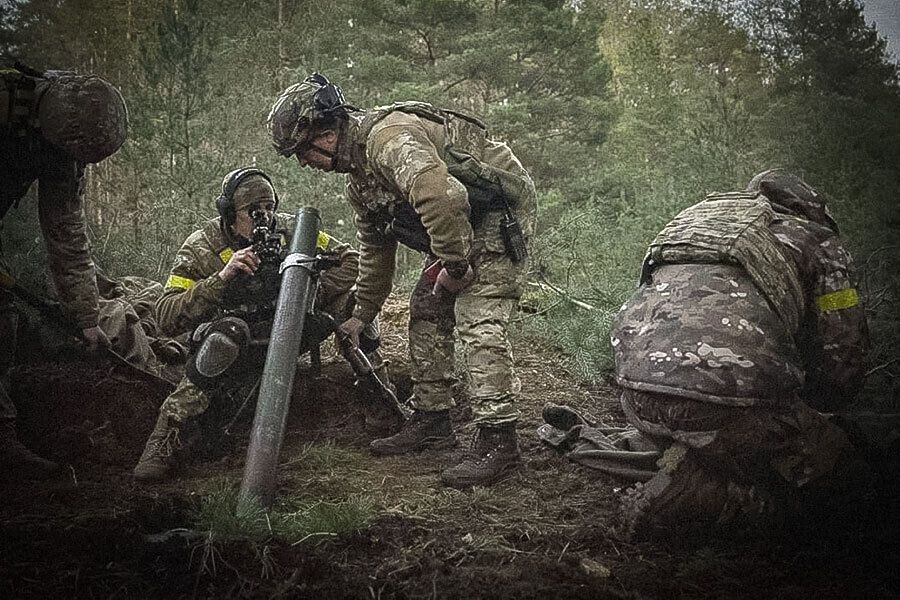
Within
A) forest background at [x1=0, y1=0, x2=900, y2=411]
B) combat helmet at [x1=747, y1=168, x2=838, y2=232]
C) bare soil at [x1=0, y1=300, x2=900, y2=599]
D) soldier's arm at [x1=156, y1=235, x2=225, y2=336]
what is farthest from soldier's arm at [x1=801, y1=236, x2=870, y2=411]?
soldier's arm at [x1=156, y1=235, x2=225, y2=336]

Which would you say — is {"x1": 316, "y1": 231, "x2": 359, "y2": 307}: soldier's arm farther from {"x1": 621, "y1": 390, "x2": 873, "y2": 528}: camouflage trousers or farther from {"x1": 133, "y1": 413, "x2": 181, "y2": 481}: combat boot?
{"x1": 621, "y1": 390, "x2": 873, "y2": 528}: camouflage trousers

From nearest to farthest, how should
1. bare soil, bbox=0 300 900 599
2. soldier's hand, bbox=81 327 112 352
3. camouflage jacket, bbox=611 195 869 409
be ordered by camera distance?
1. bare soil, bbox=0 300 900 599
2. camouflage jacket, bbox=611 195 869 409
3. soldier's hand, bbox=81 327 112 352

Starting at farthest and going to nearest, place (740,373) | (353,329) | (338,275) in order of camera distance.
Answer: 1. (338,275)
2. (353,329)
3. (740,373)

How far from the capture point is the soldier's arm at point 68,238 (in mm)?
3768

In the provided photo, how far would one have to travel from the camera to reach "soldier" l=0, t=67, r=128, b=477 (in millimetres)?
3426

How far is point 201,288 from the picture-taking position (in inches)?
154

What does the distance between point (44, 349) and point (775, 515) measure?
4344 mm

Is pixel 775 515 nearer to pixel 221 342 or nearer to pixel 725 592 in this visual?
pixel 725 592

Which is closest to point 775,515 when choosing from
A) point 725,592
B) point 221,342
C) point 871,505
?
point 871,505

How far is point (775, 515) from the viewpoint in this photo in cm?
264

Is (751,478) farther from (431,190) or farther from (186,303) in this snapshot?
(186,303)

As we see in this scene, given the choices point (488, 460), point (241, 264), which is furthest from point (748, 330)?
point (241, 264)

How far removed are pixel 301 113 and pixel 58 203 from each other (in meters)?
1.51

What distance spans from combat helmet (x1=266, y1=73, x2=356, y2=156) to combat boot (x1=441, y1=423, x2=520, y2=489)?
5.98 ft
